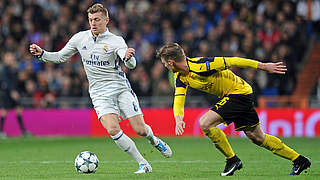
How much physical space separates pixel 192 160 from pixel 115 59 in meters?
2.93

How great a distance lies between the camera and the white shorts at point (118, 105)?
9.32m

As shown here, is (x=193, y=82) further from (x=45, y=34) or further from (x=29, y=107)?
(x=45, y=34)

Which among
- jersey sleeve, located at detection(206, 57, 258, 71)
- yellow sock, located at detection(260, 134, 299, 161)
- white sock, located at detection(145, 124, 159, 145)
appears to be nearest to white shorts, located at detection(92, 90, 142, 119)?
white sock, located at detection(145, 124, 159, 145)

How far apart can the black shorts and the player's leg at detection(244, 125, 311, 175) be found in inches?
4.7

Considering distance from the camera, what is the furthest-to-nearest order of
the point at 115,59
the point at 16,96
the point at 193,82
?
the point at 16,96
the point at 115,59
the point at 193,82

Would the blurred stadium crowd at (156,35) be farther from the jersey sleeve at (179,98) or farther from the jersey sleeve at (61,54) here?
the jersey sleeve at (179,98)

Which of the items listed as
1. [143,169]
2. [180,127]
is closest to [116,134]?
[143,169]

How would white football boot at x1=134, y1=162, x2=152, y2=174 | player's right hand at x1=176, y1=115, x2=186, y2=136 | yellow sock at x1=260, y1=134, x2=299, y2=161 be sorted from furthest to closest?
white football boot at x1=134, y1=162, x2=152, y2=174 → yellow sock at x1=260, y1=134, x2=299, y2=161 → player's right hand at x1=176, y1=115, x2=186, y2=136

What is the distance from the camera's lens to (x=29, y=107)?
20547 millimetres

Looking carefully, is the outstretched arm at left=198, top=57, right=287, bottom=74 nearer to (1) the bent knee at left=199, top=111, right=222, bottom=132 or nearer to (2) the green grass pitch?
(1) the bent knee at left=199, top=111, right=222, bottom=132

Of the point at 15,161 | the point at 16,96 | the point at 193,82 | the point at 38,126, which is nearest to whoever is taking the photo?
the point at 193,82

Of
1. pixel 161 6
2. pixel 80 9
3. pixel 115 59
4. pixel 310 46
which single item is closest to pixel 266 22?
pixel 310 46

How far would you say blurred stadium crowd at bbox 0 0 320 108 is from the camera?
20.0 m

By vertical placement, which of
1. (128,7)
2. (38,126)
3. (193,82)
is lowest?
(38,126)
